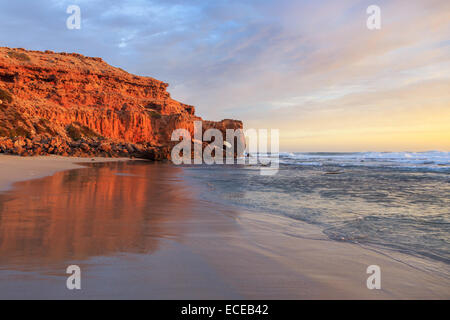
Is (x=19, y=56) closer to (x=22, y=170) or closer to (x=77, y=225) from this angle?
(x=22, y=170)

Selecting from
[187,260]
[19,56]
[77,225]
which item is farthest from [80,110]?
[187,260]

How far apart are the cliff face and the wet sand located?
23.6 meters

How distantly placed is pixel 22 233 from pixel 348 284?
372 cm

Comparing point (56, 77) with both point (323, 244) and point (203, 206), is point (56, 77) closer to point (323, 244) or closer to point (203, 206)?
point (203, 206)

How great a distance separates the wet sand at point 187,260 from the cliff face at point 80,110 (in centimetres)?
2363

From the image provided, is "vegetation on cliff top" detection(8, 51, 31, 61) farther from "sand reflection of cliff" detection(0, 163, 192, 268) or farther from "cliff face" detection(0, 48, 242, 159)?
"sand reflection of cliff" detection(0, 163, 192, 268)

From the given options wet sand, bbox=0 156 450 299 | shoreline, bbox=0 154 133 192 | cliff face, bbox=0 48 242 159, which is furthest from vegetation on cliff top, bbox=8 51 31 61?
wet sand, bbox=0 156 450 299

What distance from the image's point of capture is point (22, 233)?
325 cm

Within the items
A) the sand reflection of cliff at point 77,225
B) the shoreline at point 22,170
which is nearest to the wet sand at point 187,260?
the sand reflection of cliff at point 77,225

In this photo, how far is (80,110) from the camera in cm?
4275

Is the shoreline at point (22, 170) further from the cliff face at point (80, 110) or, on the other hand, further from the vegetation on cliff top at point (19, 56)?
the vegetation on cliff top at point (19, 56)

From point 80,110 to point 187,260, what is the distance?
155ft

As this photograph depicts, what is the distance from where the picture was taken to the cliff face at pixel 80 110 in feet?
88.0

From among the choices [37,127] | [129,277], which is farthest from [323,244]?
[37,127]
